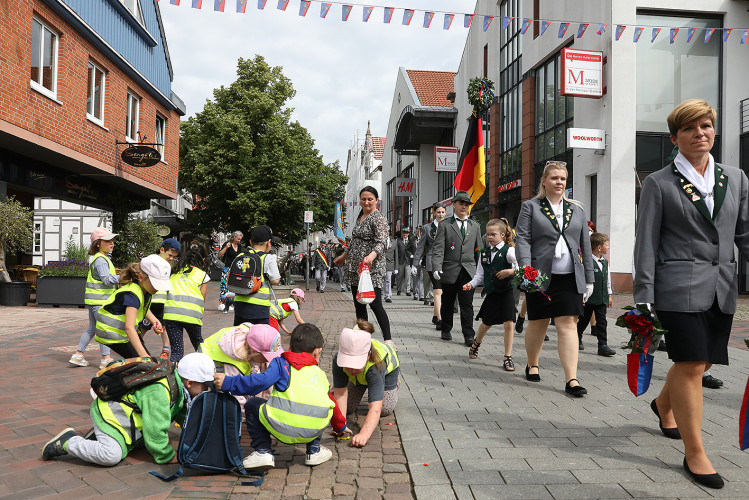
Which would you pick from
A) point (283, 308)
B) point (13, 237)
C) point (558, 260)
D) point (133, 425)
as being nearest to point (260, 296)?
point (283, 308)

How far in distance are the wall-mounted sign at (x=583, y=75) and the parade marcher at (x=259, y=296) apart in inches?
549

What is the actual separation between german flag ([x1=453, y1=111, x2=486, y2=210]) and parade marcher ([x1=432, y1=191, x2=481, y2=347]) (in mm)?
2939

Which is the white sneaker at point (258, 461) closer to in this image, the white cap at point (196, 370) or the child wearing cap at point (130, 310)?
the white cap at point (196, 370)

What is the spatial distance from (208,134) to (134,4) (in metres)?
16.1

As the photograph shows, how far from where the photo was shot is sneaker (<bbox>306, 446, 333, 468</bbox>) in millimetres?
3588

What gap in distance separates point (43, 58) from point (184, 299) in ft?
33.3

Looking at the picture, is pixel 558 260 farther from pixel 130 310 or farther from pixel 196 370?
pixel 130 310

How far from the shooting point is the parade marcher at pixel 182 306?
553 cm

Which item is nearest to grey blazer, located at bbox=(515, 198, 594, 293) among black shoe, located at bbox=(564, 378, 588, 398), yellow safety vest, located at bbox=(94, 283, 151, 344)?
black shoe, located at bbox=(564, 378, 588, 398)

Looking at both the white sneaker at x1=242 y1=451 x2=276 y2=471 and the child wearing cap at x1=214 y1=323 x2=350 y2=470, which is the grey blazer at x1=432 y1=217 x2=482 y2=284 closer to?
the child wearing cap at x1=214 y1=323 x2=350 y2=470

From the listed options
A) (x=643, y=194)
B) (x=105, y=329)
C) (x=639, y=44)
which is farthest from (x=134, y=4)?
(x=643, y=194)

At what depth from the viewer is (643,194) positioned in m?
3.51

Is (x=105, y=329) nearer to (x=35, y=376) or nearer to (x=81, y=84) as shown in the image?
(x=35, y=376)

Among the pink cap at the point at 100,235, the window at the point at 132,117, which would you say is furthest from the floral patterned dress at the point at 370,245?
the window at the point at 132,117
